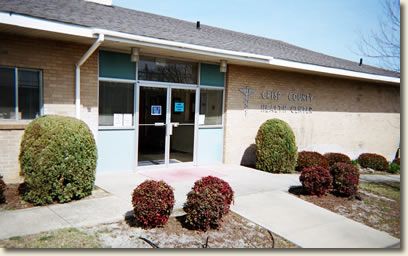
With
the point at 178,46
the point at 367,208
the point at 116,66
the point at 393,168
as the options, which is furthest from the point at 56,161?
the point at 393,168

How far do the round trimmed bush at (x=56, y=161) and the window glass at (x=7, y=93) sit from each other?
1.16 metres

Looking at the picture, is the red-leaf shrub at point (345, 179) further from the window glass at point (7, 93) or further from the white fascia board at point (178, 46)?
the window glass at point (7, 93)

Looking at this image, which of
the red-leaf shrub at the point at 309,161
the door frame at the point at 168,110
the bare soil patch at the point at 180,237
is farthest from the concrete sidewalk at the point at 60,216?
the red-leaf shrub at the point at 309,161

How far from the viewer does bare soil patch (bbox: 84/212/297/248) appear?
5.11 metres

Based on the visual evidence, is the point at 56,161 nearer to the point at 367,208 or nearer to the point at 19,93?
the point at 19,93

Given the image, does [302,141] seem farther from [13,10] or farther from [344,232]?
[13,10]

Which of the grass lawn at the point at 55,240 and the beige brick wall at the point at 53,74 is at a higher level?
the beige brick wall at the point at 53,74

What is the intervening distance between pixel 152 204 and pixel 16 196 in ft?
10.1

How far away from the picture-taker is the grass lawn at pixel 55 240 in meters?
4.74

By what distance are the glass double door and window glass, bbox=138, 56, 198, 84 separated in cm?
27

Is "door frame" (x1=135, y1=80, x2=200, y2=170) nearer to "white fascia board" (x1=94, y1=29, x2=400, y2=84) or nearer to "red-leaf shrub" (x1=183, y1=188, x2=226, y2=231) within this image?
"white fascia board" (x1=94, y1=29, x2=400, y2=84)

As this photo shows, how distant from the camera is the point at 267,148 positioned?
1088cm

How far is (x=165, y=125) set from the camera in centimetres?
1003

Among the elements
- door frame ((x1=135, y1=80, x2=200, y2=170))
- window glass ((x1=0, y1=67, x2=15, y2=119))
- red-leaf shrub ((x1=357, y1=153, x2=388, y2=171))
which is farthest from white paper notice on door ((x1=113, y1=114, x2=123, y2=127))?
red-leaf shrub ((x1=357, y1=153, x2=388, y2=171))
